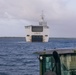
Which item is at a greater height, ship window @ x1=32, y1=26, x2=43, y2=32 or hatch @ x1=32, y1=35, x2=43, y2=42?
ship window @ x1=32, y1=26, x2=43, y2=32

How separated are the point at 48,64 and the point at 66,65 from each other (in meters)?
0.73

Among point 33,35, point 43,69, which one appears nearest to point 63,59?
point 43,69

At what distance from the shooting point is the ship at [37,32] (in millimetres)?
138125

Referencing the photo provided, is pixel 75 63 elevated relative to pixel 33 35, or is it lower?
lower

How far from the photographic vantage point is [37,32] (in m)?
140

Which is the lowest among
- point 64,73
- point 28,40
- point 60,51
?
point 64,73

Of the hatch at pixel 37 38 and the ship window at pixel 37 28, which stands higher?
the ship window at pixel 37 28

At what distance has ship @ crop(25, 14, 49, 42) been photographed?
138 m

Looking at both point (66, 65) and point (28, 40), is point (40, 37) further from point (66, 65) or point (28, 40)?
point (66, 65)

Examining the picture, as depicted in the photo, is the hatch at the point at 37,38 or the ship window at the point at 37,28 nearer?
the hatch at the point at 37,38

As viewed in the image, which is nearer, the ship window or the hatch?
the hatch

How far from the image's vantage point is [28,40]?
478ft

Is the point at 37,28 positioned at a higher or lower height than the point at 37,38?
higher

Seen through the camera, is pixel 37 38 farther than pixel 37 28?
Yes
